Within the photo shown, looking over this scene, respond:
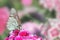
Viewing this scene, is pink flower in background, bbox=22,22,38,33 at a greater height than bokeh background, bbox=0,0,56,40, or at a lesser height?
lesser

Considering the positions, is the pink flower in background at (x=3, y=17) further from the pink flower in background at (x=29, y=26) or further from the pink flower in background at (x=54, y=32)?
the pink flower in background at (x=54, y=32)

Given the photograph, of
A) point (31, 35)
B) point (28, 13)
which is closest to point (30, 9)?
point (28, 13)

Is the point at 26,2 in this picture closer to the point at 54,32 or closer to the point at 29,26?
the point at 29,26

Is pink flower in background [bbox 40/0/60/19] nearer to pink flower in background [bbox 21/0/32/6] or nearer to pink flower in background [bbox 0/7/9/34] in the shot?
pink flower in background [bbox 21/0/32/6]

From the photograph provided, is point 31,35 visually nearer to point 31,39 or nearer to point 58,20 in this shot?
point 31,39

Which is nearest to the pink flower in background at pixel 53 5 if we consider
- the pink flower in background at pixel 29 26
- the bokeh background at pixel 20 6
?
the bokeh background at pixel 20 6

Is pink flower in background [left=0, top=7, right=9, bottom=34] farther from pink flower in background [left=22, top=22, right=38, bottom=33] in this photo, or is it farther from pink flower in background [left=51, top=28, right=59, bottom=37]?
pink flower in background [left=51, top=28, right=59, bottom=37]

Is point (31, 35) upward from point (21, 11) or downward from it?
downward

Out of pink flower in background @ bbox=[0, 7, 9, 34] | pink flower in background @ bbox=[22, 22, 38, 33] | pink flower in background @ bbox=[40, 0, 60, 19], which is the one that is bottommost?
pink flower in background @ bbox=[22, 22, 38, 33]

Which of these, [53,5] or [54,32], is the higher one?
[53,5]

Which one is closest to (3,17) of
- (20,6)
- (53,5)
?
(20,6)

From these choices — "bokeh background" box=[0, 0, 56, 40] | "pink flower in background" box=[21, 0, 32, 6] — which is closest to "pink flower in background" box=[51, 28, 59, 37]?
"bokeh background" box=[0, 0, 56, 40]
